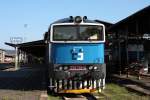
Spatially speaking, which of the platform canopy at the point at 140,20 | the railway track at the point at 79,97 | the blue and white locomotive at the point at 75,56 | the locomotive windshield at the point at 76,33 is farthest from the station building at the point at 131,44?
the blue and white locomotive at the point at 75,56

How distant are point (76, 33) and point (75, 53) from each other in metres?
0.81

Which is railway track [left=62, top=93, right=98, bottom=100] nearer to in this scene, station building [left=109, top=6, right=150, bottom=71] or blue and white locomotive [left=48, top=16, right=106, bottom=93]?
blue and white locomotive [left=48, top=16, right=106, bottom=93]

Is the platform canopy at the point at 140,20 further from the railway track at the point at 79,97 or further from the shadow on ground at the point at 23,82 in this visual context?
the shadow on ground at the point at 23,82

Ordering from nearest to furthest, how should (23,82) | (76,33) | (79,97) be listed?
(76,33) < (79,97) < (23,82)

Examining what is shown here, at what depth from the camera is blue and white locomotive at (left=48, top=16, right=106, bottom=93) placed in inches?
678

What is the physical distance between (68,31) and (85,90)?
94.7 inches

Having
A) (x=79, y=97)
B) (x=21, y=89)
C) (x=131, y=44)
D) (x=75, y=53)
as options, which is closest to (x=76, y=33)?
(x=75, y=53)

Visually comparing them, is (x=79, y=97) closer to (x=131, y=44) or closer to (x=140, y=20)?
(x=140, y=20)

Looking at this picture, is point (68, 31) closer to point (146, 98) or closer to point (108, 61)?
point (146, 98)

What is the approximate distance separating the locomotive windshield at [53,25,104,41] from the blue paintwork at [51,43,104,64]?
9.7 inches

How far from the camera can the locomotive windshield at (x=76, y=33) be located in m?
17.5

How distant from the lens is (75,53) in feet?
57.0

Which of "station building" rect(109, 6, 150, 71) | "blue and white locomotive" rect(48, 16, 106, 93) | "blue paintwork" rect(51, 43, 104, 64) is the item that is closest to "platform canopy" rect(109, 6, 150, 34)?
"station building" rect(109, 6, 150, 71)

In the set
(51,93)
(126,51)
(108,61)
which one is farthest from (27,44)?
(51,93)
